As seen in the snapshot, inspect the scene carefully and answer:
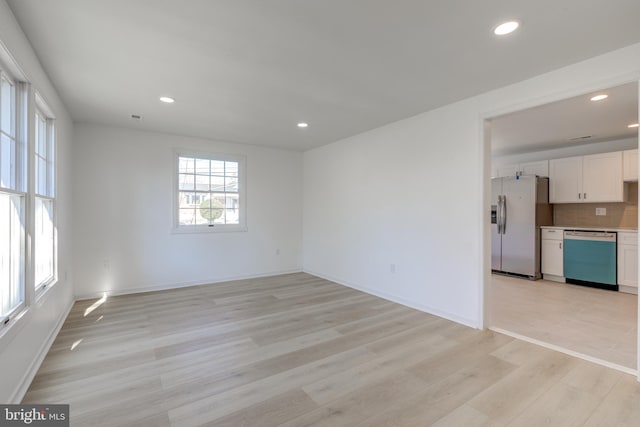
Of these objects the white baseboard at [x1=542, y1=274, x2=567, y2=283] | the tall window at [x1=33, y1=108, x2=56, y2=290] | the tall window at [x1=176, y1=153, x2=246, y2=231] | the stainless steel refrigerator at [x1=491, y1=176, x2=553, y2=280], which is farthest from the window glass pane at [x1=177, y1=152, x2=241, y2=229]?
the white baseboard at [x1=542, y1=274, x2=567, y2=283]

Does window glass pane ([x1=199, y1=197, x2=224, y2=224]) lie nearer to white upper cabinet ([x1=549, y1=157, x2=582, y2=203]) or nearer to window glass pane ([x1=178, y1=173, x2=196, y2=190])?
window glass pane ([x1=178, y1=173, x2=196, y2=190])

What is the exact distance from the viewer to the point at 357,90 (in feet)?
10.1

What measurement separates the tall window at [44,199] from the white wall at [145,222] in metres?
1.30

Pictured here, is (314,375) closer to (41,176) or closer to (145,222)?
(41,176)

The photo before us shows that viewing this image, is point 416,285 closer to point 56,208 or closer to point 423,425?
point 423,425

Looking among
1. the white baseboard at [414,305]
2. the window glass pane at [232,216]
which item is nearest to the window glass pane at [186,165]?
the window glass pane at [232,216]

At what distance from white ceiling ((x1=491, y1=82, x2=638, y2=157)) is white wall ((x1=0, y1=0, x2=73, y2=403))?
4113 millimetres

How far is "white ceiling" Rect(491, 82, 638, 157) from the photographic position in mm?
3234

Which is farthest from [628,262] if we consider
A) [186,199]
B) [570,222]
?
[186,199]

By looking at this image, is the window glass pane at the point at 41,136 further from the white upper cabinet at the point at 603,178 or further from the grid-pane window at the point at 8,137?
the white upper cabinet at the point at 603,178

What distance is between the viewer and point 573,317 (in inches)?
138

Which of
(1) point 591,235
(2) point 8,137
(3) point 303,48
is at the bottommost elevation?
(1) point 591,235

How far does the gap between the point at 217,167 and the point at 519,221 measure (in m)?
5.77

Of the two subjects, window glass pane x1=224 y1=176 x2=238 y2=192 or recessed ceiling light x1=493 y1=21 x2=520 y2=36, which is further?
window glass pane x1=224 y1=176 x2=238 y2=192
